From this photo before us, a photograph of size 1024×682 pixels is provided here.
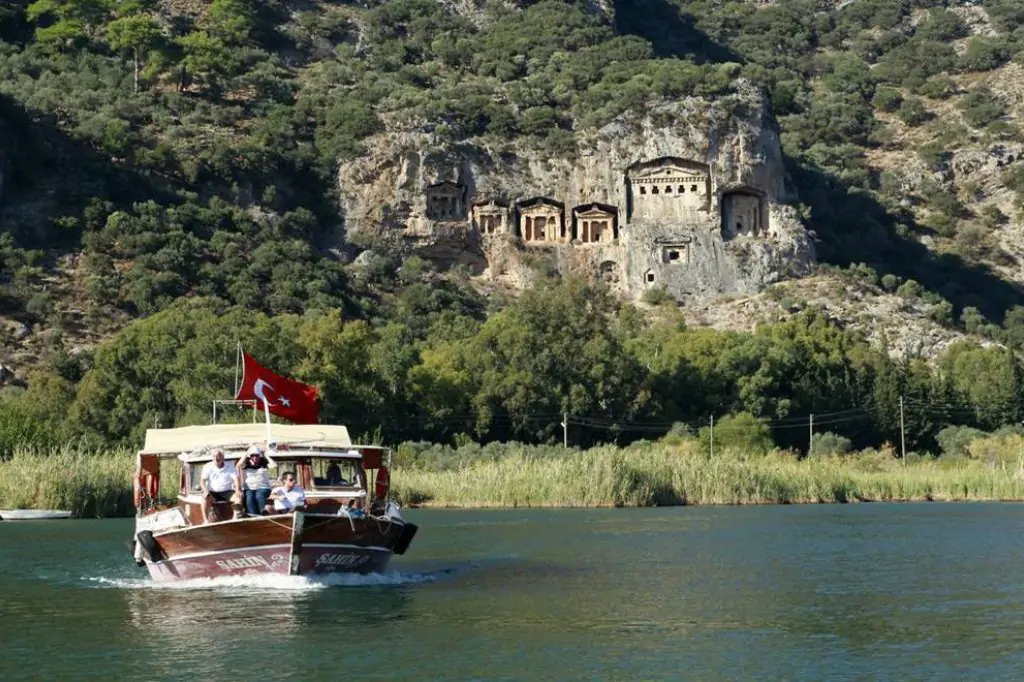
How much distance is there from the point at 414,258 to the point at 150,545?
8119 centimetres

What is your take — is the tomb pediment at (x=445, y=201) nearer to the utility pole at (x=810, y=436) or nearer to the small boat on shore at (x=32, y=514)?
the utility pole at (x=810, y=436)

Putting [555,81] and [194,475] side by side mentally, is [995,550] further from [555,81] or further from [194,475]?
[555,81]

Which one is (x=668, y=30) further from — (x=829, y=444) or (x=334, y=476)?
(x=334, y=476)

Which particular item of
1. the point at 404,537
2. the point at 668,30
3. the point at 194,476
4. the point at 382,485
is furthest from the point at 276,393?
the point at 668,30

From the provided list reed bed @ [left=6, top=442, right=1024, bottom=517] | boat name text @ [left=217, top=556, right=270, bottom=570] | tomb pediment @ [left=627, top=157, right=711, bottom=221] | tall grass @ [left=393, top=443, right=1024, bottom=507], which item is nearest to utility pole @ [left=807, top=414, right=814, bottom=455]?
reed bed @ [left=6, top=442, right=1024, bottom=517]

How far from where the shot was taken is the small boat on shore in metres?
53.8

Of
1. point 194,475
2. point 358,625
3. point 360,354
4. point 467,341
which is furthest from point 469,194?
point 358,625

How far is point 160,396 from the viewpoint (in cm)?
7856

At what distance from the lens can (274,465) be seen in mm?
35719

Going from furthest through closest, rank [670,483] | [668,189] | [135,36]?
[135,36]
[668,189]
[670,483]

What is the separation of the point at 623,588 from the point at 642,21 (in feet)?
508

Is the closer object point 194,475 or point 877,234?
point 194,475

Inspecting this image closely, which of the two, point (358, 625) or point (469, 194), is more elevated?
point (469, 194)

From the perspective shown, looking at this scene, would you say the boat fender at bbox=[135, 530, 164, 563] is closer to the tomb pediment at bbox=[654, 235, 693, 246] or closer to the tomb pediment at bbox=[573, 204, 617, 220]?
the tomb pediment at bbox=[654, 235, 693, 246]
